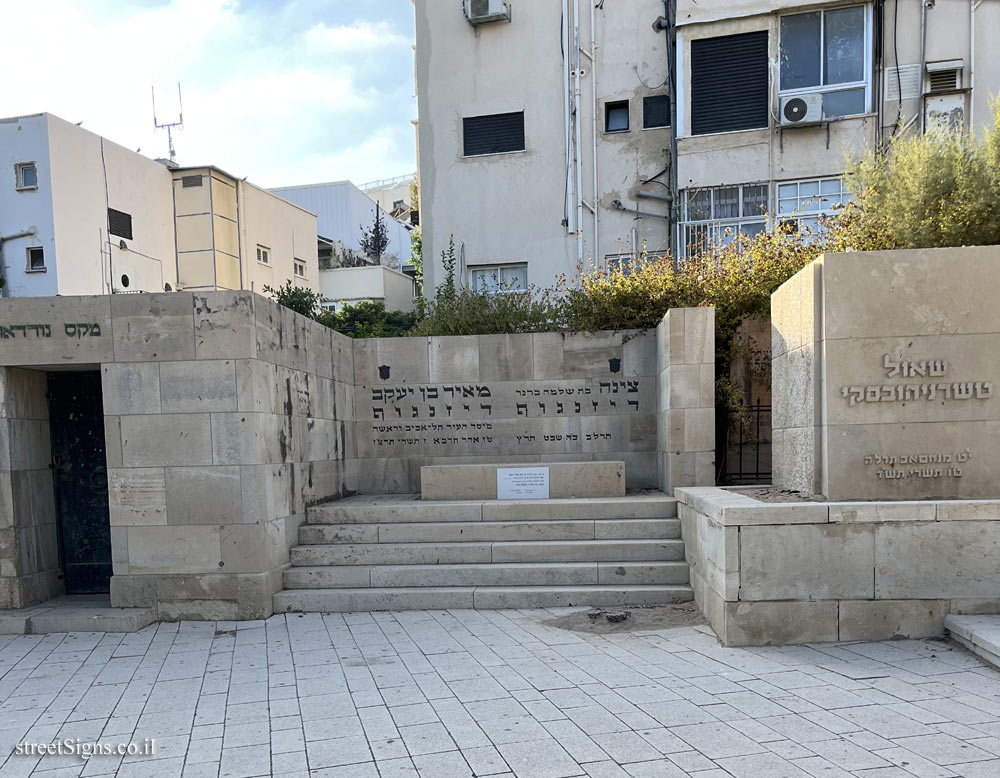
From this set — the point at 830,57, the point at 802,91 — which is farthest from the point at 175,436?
the point at 830,57

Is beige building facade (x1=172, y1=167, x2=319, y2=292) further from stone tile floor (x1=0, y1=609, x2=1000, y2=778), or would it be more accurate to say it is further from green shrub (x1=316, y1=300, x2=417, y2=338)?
stone tile floor (x1=0, y1=609, x2=1000, y2=778)

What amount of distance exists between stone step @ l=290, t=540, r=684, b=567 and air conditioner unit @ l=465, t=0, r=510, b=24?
12860 mm

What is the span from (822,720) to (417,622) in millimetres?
3480

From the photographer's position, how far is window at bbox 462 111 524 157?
15.1 metres

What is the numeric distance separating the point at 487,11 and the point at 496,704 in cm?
1504

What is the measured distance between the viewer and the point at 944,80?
1280 centimetres

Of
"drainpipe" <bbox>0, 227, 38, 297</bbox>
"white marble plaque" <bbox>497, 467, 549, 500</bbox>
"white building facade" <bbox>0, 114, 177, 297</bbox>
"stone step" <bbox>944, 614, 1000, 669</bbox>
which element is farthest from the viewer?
"drainpipe" <bbox>0, 227, 38, 297</bbox>

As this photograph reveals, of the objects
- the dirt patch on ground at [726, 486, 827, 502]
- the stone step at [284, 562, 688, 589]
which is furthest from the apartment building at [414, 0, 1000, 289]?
the dirt patch on ground at [726, 486, 827, 502]

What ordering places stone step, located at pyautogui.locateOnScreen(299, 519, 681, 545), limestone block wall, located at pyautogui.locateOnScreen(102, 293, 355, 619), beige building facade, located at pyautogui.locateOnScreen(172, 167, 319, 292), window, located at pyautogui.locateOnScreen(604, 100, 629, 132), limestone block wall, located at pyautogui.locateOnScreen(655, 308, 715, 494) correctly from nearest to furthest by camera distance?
limestone block wall, located at pyautogui.locateOnScreen(102, 293, 355, 619), stone step, located at pyautogui.locateOnScreen(299, 519, 681, 545), limestone block wall, located at pyautogui.locateOnScreen(655, 308, 715, 494), window, located at pyautogui.locateOnScreen(604, 100, 629, 132), beige building facade, located at pyautogui.locateOnScreen(172, 167, 319, 292)

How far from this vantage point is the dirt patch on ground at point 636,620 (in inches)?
223

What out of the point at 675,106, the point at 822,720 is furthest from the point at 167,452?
the point at 675,106

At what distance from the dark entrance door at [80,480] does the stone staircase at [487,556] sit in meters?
2.21

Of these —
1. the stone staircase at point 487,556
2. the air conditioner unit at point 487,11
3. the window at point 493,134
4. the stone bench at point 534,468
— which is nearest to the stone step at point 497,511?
the stone staircase at point 487,556

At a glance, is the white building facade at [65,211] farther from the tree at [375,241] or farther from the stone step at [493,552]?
the stone step at [493,552]
